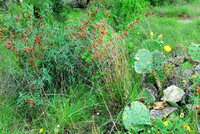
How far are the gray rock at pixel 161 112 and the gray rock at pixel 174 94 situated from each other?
0.13 meters

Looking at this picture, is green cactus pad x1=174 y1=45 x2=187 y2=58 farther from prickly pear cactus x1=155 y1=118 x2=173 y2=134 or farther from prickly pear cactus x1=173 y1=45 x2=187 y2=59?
prickly pear cactus x1=155 y1=118 x2=173 y2=134

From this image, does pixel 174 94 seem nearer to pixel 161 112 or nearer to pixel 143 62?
pixel 161 112

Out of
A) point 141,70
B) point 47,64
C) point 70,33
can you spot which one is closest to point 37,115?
point 47,64

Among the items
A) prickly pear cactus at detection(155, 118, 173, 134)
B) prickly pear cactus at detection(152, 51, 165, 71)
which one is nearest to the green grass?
prickly pear cactus at detection(155, 118, 173, 134)

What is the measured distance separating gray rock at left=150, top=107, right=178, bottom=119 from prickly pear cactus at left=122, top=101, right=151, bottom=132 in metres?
0.17

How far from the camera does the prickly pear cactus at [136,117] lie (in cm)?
208

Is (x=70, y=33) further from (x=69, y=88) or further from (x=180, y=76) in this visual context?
(x=180, y=76)

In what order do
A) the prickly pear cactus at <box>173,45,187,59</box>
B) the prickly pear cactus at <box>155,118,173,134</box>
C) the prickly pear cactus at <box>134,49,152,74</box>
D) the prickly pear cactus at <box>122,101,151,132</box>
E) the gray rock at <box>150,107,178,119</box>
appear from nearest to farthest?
1. the prickly pear cactus at <box>155,118,173,134</box>
2. the prickly pear cactus at <box>122,101,151,132</box>
3. the gray rock at <box>150,107,178,119</box>
4. the prickly pear cactus at <box>134,49,152,74</box>
5. the prickly pear cactus at <box>173,45,187,59</box>

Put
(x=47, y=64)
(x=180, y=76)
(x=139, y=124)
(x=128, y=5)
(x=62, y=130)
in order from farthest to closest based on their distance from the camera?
(x=128, y=5) → (x=47, y=64) → (x=180, y=76) → (x=62, y=130) → (x=139, y=124)

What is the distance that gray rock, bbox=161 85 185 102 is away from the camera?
2.39 meters

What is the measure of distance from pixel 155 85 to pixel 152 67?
0.86 feet

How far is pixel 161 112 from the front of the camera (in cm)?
228

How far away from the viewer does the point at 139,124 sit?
2100 mm

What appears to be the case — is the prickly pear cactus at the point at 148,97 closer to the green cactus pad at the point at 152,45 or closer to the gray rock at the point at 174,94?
the gray rock at the point at 174,94
